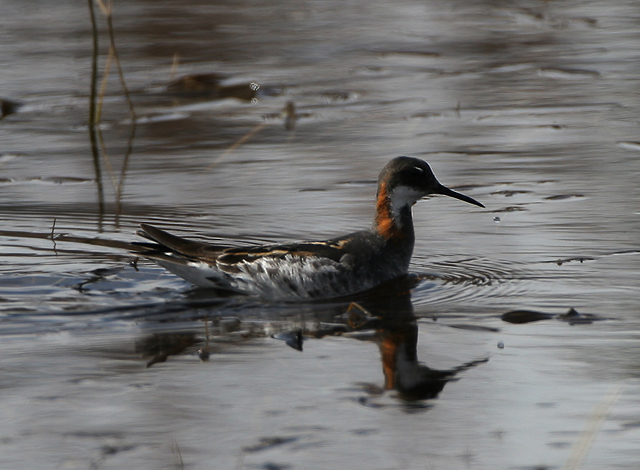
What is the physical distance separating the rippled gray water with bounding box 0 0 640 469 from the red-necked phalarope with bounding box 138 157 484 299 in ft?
0.57

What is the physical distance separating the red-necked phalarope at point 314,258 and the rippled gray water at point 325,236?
0.17m

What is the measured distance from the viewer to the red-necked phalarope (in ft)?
23.9

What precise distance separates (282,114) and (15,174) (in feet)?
11.5

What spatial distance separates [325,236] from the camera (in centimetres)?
826

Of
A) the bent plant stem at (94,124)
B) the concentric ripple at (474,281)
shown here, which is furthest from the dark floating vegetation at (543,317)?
the bent plant stem at (94,124)

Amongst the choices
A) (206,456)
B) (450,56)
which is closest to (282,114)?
A: (450,56)

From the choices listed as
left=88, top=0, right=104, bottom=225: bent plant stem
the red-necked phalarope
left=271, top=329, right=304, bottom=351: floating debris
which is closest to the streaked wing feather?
the red-necked phalarope

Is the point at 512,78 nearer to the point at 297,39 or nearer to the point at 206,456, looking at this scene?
the point at 297,39

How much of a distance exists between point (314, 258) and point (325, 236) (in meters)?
0.99

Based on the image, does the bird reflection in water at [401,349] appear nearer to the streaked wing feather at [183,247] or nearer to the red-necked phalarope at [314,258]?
the red-necked phalarope at [314,258]

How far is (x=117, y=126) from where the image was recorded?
12.6 metres

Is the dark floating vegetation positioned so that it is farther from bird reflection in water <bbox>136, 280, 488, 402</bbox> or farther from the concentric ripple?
bird reflection in water <bbox>136, 280, 488, 402</bbox>

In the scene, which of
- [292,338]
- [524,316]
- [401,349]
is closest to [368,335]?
[401,349]

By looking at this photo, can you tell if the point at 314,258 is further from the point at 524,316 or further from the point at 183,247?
the point at 524,316
